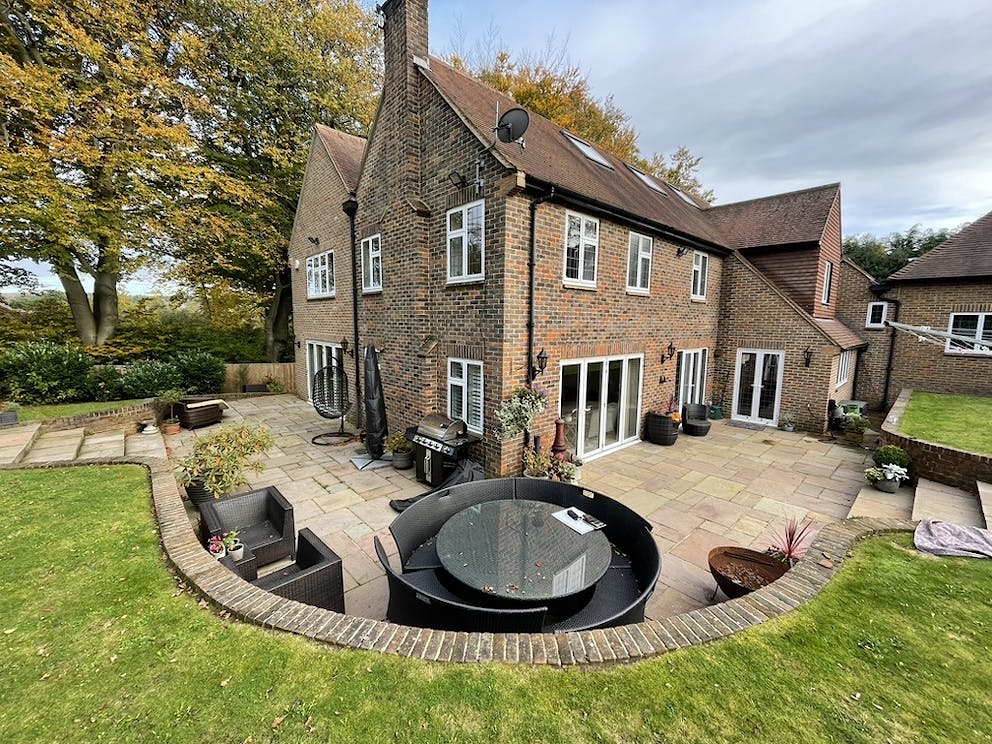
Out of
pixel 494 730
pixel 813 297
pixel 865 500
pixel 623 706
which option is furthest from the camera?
pixel 813 297

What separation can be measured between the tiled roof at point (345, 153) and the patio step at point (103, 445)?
779 centimetres

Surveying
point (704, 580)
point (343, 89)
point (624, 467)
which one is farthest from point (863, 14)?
point (343, 89)

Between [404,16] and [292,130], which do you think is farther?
[292,130]

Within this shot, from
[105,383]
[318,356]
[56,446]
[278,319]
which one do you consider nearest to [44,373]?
[105,383]

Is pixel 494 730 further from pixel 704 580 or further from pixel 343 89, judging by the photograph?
pixel 343 89

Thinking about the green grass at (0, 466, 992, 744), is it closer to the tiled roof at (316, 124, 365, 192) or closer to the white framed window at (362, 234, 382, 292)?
the white framed window at (362, 234, 382, 292)

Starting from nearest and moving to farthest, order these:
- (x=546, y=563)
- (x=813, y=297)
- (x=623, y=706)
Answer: (x=623, y=706)
(x=546, y=563)
(x=813, y=297)

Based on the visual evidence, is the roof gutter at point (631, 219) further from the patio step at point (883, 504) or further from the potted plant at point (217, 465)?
the patio step at point (883, 504)

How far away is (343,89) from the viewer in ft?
Result: 56.2

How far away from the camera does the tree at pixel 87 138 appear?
1016 cm

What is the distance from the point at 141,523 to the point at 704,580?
6576mm

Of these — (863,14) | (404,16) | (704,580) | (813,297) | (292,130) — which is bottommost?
(704,580)

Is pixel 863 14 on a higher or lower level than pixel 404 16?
lower

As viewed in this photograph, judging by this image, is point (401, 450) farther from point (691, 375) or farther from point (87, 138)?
point (87, 138)
